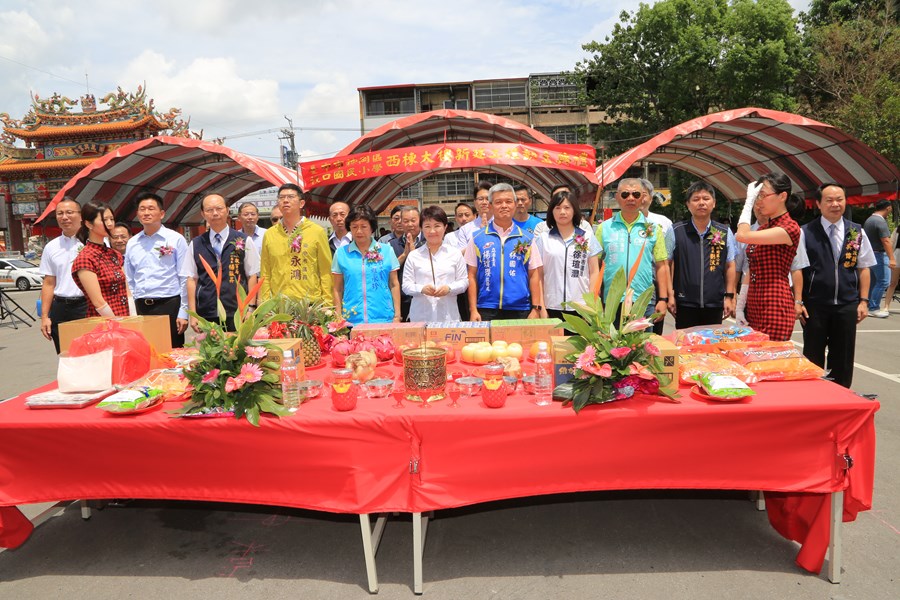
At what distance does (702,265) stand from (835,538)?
2.04 m

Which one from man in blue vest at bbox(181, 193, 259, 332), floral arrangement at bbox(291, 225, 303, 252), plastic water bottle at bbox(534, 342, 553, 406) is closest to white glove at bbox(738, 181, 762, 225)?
plastic water bottle at bbox(534, 342, 553, 406)

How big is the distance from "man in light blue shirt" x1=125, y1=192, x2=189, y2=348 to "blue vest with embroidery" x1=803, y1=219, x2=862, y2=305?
4.29m

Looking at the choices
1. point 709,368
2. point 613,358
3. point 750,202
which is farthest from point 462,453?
point 750,202

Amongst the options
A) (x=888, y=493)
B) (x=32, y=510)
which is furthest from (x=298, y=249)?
(x=888, y=493)

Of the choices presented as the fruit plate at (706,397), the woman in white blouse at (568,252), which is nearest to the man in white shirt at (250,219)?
the woman in white blouse at (568,252)

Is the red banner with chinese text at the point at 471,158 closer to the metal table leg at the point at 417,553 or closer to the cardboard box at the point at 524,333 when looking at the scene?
the cardboard box at the point at 524,333

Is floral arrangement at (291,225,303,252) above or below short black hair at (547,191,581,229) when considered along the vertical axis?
below

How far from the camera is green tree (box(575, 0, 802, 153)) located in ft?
53.8

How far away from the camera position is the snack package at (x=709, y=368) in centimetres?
217

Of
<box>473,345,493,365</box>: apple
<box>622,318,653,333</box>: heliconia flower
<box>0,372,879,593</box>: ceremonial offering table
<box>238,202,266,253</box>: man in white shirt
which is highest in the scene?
<box>238,202,266,253</box>: man in white shirt

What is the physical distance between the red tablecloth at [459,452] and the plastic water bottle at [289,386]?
3.3 inches

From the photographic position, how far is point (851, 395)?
205 centimetres

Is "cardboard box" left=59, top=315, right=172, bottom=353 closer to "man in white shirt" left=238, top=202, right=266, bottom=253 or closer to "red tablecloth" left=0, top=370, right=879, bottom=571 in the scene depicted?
"red tablecloth" left=0, top=370, right=879, bottom=571

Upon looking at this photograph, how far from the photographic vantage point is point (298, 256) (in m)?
3.72
